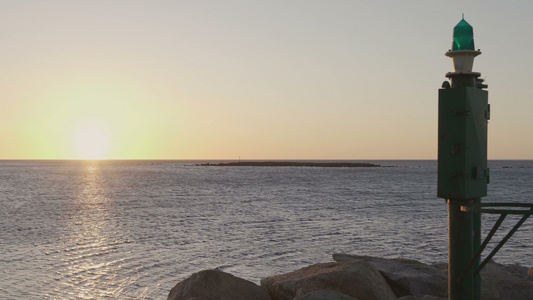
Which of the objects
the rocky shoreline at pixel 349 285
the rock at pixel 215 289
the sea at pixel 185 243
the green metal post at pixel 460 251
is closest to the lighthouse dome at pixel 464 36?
the green metal post at pixel 460 251

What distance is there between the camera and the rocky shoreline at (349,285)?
29.5ft

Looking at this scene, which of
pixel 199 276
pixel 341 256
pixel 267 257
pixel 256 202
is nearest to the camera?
pixel 199 276

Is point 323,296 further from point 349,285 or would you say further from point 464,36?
point 464,36

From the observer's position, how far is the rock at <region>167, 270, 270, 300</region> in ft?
29.6

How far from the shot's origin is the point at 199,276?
9.30 metres

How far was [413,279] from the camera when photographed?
10086mm

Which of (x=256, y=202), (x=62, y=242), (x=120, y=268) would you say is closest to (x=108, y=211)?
(x=256, y=202)

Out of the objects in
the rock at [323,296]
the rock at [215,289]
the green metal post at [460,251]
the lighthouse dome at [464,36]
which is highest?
the lighthouse dome at [464,36]

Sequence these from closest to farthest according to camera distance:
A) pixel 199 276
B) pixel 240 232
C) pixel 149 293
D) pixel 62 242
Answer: pixel 199 276
pixel 149 293
pixel 62 242
pixel 240 232

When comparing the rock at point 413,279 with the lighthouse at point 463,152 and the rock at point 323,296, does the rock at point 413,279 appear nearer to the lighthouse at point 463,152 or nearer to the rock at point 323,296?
the rock at point 323,296

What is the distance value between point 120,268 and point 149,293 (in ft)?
11.8

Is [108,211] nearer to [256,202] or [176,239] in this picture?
[256,202]

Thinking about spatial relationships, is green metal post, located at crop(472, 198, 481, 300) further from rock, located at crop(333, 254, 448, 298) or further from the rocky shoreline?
rock, located at crop(333, 254, 448, 298)

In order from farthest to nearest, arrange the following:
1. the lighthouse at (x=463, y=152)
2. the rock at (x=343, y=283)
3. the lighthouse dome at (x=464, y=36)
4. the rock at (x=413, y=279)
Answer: the rock at (x=413, y=279) < the rock at (x=343, y=283) < the lighthouse dome at (x=464, y=36) < the lighthouse at (x=463, y=152)
